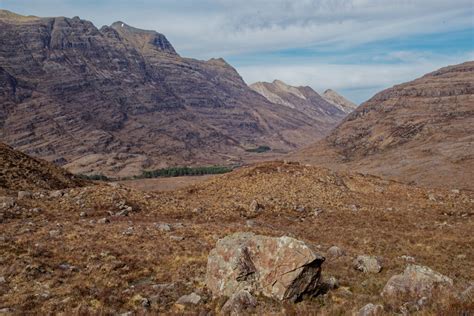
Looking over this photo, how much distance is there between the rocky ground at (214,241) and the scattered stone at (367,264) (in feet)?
0.21

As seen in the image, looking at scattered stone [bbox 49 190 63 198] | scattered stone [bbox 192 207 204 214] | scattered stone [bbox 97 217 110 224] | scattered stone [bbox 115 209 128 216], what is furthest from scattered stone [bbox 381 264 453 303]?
scattered stone [bbox 49 190 63 198]

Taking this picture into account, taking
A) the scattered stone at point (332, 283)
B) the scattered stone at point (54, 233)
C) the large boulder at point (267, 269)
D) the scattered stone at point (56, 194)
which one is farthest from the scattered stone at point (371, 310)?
the scattered stone at point (56, 194)

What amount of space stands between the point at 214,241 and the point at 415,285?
12.0 metres

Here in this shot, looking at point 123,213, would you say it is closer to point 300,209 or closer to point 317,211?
point 300,209

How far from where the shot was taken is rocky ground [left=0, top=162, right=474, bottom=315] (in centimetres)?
1466

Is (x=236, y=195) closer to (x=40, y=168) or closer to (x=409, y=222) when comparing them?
(x=409, y=222)

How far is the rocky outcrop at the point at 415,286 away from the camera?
13.9 meters

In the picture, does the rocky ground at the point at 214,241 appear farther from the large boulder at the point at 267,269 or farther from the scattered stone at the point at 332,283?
the large boulder at the point at 267,269

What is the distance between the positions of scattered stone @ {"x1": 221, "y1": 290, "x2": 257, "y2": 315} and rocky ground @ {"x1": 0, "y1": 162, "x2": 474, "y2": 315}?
70 millimetres

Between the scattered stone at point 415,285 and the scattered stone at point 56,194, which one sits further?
the scattered stone at point 56,194

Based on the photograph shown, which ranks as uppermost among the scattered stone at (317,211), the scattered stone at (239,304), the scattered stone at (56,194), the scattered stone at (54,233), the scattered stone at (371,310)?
the scattered stone at (371,310)

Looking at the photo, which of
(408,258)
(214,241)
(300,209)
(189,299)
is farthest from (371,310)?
(300,209)

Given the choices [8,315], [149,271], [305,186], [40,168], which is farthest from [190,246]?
[40,168]

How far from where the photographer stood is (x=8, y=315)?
44.1 feet
